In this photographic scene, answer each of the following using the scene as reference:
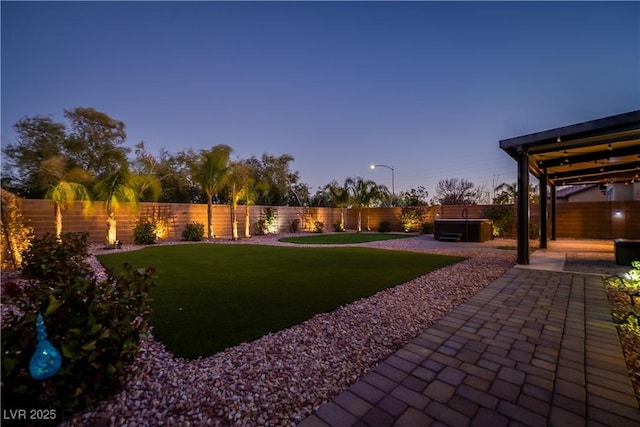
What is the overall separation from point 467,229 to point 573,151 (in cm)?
581

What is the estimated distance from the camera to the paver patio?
5.53 feet

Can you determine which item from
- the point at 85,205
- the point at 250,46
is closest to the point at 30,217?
the point at 85,205

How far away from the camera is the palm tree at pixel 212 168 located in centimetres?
1244

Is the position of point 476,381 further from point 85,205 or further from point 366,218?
point 366,218

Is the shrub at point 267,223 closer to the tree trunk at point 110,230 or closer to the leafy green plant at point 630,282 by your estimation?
the tree trunk at point 110,230

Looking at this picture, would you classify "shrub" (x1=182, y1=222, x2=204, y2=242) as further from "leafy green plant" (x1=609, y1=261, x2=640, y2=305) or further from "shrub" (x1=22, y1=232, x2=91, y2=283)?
"leafy green plant" (x1=609, y1=261, x2=640, y2=305)

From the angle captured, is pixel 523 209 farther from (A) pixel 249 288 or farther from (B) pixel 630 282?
(A) pixel 249 288

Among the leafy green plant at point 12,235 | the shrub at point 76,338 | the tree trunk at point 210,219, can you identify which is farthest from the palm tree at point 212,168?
the shrub at point 76,338

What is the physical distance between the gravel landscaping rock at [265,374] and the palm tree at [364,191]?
1488cm

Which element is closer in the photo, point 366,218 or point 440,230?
point 440,230

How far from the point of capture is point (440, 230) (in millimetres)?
13469

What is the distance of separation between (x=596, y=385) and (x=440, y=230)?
1218cm

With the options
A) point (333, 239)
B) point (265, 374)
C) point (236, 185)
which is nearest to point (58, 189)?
point (236, 185)

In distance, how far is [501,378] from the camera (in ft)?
6.84
